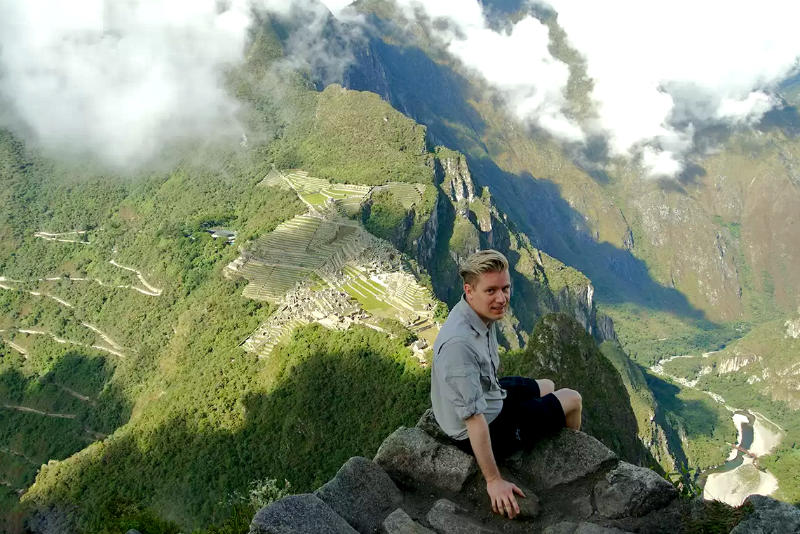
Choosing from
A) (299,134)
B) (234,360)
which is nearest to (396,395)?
(234,360)

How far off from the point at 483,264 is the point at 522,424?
1.85m

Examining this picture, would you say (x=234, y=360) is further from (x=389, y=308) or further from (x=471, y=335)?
(x=471, y=335)

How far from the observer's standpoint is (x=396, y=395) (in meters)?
28.8

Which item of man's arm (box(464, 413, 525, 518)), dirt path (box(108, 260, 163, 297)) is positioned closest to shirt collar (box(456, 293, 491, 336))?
man's arm (box(464, 413, 525, 518))

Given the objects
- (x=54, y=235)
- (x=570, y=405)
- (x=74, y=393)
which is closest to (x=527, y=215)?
(x=54, y=235)

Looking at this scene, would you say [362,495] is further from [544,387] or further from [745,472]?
[745,472]

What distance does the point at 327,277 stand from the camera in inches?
1722

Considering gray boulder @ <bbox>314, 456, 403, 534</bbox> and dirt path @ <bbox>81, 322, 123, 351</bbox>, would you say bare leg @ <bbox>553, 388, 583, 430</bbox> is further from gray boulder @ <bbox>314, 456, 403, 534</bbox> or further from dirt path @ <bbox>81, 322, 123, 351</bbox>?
dirt path @ <bbox>81, 322, 123, 351</bbox>

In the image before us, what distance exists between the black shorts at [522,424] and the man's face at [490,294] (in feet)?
3.56

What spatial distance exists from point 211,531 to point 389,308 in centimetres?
2553

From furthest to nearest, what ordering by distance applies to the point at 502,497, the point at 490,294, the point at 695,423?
1. the point at 695,423
2. the point at 490,294
3. the point at 502,497

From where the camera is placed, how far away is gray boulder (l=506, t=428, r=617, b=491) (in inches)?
242

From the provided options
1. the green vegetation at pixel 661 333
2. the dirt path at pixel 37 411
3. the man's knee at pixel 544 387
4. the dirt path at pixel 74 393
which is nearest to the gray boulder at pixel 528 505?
the man's knee at pixel 544 387

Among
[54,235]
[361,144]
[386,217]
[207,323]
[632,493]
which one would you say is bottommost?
[54,235]
